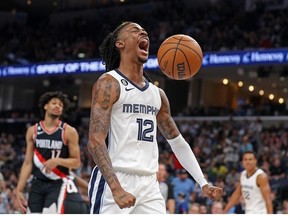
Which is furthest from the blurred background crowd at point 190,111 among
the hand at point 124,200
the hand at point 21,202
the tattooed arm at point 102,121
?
the hand at point 124,200

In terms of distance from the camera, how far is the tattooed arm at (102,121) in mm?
3836

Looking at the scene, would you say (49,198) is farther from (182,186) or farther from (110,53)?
(182,186)

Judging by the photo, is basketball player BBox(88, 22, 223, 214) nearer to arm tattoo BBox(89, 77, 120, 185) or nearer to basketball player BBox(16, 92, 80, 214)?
arm tattoo BBox(89, 77, 120, 185)

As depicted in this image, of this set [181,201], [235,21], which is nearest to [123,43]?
[181,201]

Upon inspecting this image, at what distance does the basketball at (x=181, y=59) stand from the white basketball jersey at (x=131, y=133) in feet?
1.85

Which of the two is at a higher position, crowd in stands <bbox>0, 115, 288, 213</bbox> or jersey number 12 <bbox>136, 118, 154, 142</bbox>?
crowd in stands <bbox>0, 115, 288, 213</bbox>

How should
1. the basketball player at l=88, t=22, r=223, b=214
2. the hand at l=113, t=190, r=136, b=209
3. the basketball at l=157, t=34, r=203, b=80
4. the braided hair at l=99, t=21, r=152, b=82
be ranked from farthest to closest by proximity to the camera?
1. the basketball at l=157, t=34, r=203, b=80
2. the braided hair at l=99, t=21, r=152, b=82
3. the basketball player at l=88, t=22, r=223, b=214
4. the hand at l=113, t=190, r=136, b=209

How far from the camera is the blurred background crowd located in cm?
1383

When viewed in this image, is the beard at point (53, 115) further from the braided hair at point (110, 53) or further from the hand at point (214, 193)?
the hand at point (214, 193)

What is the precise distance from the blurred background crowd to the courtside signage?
175 centimetres

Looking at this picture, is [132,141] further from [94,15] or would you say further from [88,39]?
[94,15]

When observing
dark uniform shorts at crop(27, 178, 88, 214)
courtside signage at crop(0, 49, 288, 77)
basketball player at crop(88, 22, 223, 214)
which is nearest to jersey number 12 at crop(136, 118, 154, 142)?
basketball player at crop(88, 22, 223, 214)

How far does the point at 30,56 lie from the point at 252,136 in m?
11.9

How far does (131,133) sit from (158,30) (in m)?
21.6
